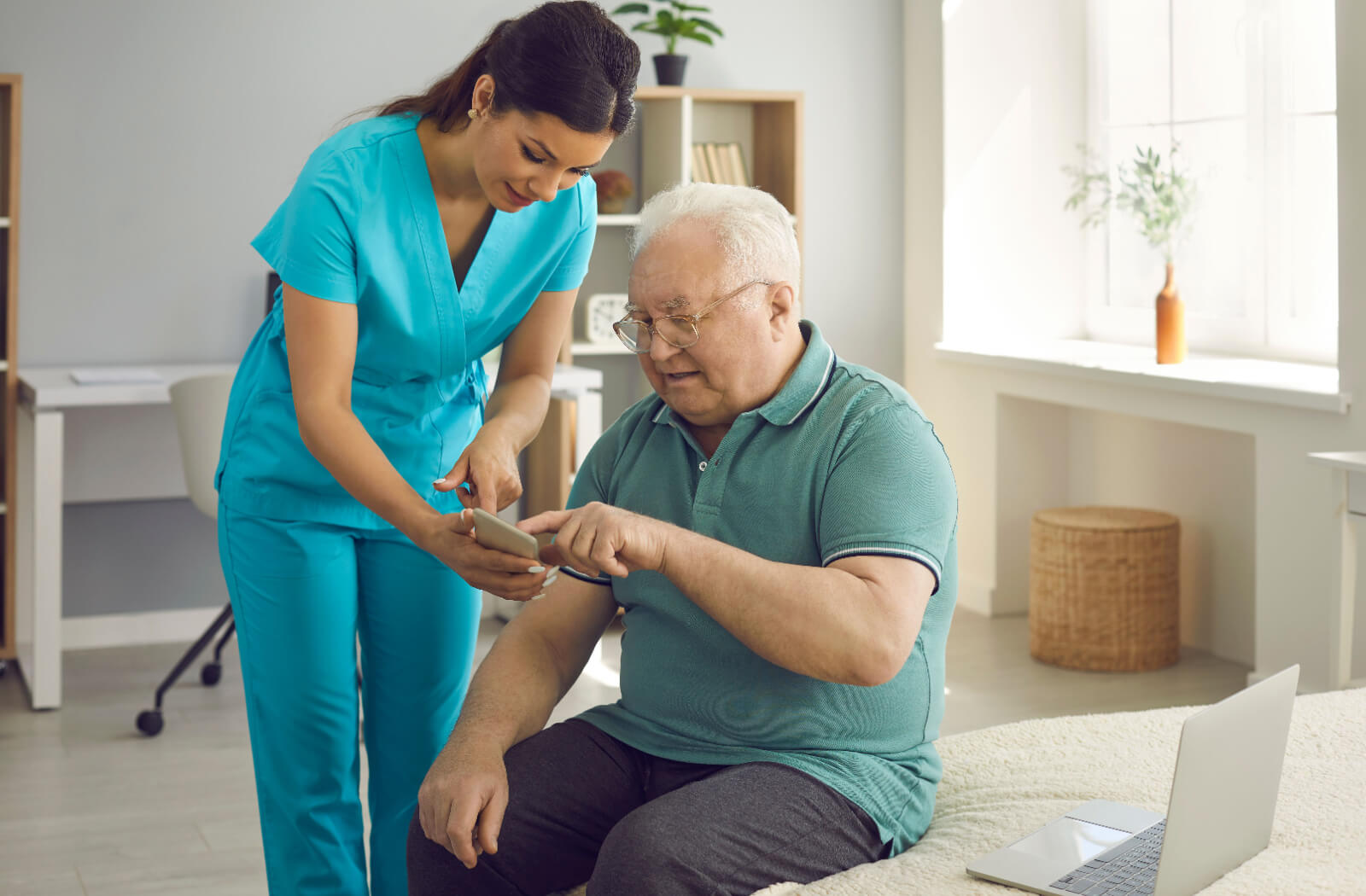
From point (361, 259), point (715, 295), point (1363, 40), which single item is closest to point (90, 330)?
point (361, 259)

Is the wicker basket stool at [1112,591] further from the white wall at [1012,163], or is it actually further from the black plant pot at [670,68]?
the black plant pot at [670,68]

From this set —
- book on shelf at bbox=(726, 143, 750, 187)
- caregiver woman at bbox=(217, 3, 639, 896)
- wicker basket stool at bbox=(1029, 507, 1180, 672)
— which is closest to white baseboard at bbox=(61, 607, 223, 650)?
book on shelf at bbox=(726, 143, 750, 187)

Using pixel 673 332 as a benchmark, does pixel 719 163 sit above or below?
above

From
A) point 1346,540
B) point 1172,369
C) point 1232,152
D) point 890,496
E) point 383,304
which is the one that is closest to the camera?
point 890,496

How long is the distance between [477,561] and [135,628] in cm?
305

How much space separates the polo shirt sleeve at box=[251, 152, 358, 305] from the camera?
1.56m

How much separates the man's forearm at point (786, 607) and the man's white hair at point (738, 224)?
0.33m

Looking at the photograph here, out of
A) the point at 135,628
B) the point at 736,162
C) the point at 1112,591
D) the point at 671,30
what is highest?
the point at 671,30

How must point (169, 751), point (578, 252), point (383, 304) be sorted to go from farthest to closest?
point (169, 751), point (578, 252), point (383, 304)

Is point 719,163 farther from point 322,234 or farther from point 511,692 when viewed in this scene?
point 511,692

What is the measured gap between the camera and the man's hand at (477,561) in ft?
4.76

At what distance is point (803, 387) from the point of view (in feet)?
A: 4.99

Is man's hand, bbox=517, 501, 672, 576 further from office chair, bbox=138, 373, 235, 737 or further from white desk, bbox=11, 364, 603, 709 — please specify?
white desk, bbox=11, 364, 603, 709

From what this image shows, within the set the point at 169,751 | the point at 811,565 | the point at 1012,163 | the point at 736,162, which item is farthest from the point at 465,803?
the point at 1012,163
